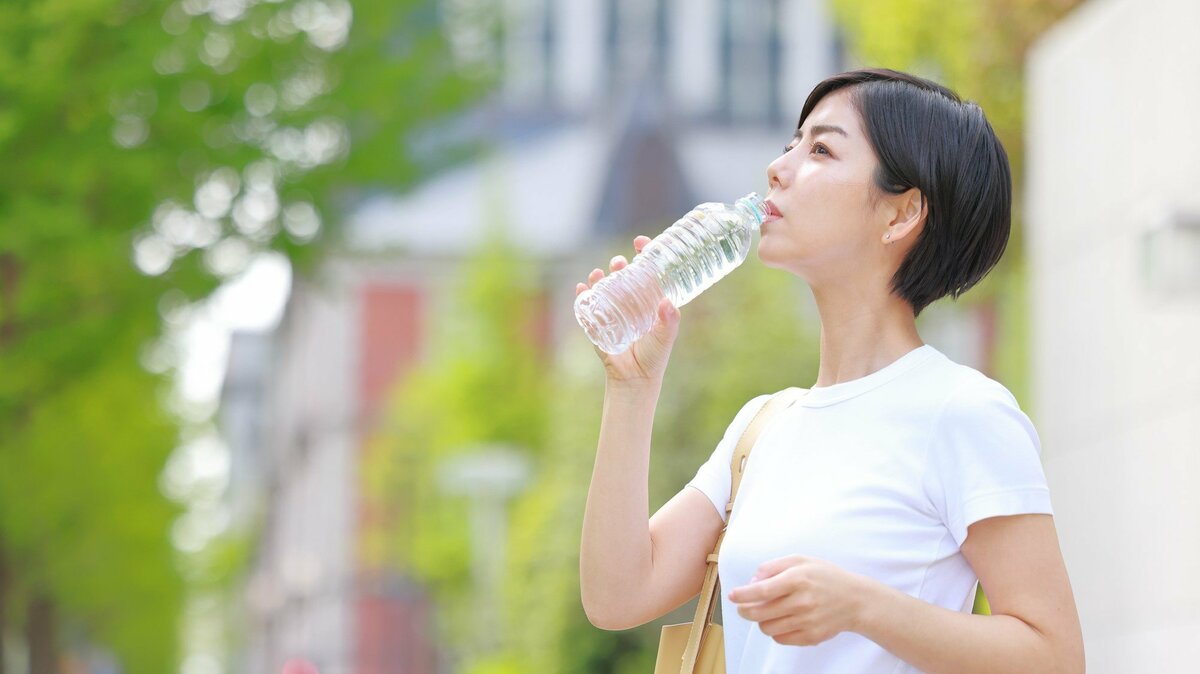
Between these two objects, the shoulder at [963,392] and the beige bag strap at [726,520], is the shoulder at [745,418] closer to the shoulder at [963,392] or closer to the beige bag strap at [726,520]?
the beige bag strap at [726,520]

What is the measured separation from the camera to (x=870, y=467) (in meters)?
2.11

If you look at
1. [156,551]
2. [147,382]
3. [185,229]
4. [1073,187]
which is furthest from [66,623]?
[1073,187]

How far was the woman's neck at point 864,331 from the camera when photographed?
2252 mm

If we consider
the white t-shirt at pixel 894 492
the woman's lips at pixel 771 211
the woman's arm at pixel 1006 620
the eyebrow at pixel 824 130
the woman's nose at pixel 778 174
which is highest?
the eyebrow at pixel 824 130

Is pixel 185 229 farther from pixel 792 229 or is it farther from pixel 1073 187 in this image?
pixel 792 229

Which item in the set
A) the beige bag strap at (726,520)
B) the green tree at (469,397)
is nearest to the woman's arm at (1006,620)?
the beige bag strap at (726,520)

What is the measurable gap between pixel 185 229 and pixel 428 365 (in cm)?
2483

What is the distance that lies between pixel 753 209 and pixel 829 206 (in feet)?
0.36

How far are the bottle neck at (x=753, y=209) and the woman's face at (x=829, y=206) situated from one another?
20mm

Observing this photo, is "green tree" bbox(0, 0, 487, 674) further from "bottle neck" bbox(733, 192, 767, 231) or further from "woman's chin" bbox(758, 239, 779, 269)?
"woman's chin" bbox(758, 239, 779, 269)

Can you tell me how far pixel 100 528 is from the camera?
19.2m

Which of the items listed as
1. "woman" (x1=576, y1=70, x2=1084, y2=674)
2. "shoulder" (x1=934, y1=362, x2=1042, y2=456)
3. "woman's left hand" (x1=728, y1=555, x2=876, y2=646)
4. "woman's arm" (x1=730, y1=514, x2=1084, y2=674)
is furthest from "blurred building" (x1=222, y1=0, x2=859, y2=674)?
"woman's left hand" (x1=728, y1=555, x2=876, y2=646)

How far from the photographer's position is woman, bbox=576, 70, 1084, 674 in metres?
1.96

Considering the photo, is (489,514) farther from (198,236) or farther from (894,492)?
(894,492)
